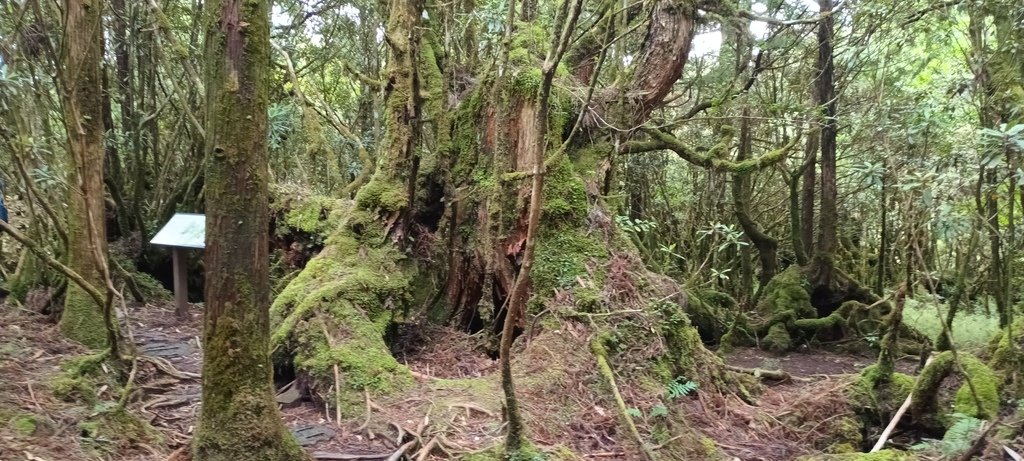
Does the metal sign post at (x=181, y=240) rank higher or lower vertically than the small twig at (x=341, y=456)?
higher

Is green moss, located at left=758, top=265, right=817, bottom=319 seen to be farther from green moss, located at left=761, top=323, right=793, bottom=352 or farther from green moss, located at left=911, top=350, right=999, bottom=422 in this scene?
green moss, located at left=911, top=350, right=999, bottom=422

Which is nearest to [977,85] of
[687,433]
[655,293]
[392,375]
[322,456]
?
[655,293]

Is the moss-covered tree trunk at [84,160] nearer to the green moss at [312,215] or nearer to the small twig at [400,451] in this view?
the green moss at [312,215]

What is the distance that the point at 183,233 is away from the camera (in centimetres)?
753

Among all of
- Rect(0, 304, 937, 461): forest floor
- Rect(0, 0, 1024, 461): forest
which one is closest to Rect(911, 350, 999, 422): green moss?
Rect(0, 0, 1024, 461): forest

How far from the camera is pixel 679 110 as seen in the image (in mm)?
12188

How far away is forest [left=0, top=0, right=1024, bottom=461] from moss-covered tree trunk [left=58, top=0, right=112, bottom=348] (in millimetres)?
24

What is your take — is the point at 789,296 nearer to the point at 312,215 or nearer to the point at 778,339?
the point at 778,339

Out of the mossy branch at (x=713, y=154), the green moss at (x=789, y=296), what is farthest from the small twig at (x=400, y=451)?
the green moss at (x=789, y=296)

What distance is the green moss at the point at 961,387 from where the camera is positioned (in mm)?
4832

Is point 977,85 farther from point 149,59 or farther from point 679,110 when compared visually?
point 149,59

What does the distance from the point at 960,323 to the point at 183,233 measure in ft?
33.4

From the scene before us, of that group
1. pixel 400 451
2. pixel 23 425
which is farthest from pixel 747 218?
pixel 23 425

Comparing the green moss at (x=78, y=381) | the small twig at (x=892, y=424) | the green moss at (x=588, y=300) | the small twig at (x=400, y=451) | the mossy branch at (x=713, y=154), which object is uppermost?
the mossy branch at (x=713, y=154)
